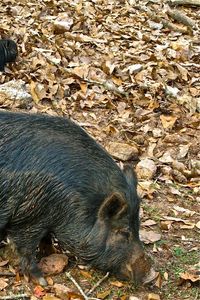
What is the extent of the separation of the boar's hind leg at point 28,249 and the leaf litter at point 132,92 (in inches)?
3.3

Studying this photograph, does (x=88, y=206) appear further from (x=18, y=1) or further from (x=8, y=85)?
(x=18, y=1)

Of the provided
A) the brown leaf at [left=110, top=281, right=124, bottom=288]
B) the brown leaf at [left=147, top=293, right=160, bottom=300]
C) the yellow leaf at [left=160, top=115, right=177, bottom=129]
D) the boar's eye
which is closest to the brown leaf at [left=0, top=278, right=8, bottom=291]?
the brown leaf at [left=110, top=281, right=124, bottom=288]

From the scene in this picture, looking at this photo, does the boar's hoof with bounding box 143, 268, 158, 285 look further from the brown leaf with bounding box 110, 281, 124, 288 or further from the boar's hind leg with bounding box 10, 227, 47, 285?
the boar's hind leg with bounding box 10, 227, 47, 285

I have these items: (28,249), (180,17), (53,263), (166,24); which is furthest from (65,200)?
(180,17)

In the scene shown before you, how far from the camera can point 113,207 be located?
4.51 m

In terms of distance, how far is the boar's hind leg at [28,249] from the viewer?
4.61 meters

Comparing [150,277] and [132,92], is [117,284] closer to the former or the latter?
[150,277]

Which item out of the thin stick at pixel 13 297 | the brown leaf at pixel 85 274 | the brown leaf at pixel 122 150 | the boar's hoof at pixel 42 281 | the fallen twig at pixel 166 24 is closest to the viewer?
the thin stick at pixel 13 297

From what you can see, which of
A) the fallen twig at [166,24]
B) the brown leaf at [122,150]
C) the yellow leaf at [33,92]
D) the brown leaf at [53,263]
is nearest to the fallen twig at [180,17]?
the fallen twig at [166,24]

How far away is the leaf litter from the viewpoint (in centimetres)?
526

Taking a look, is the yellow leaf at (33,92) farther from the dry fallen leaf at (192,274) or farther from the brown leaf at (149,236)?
the dry fallen leaf at (192,274)

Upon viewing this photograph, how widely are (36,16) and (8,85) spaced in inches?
107

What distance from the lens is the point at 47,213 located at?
4.55 meters

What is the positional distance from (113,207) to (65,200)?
0.33 m
